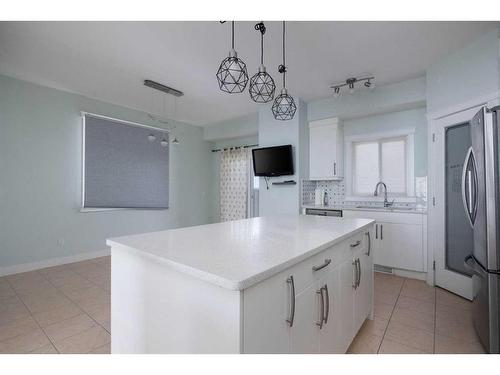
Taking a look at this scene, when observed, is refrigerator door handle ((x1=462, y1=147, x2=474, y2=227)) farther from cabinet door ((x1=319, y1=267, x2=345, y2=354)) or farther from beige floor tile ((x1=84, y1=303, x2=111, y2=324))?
beige floor tile ((x1=84, y1=303, x2=111, y2=324))

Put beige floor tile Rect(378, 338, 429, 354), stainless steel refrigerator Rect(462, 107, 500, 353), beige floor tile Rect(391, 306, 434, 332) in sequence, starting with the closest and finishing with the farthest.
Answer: stainless steel refrigerator Rect(462, 107, 500, 353), beige floor tile Rect(378, 338, 429, 354), beige floor tile Rect(391, 306, 434, 332)

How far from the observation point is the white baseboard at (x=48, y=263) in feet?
10.9

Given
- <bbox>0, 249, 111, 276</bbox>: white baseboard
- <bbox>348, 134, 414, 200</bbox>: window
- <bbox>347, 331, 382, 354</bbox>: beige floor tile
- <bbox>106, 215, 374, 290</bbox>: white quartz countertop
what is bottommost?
<bbox>347, 331, 382, 354</bbox>: beige floor tile

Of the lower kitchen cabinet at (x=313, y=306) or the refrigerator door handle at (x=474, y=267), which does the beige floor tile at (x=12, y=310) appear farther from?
the refrigerator door handle at (x=474, y=267)

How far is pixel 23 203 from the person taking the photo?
11.3 feet

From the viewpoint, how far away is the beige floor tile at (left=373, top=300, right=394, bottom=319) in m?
2.26

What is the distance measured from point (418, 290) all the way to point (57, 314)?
12.3 ft

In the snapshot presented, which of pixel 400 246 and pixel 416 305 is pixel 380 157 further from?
pixel 416 305

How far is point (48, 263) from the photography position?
3627mm

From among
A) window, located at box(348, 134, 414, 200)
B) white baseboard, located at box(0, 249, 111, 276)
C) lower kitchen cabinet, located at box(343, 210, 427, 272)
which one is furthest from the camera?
window, located at box(348, 134, 414, 200)

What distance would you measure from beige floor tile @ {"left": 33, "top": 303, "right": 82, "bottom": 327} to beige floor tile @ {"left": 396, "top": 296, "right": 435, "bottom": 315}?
3136mm

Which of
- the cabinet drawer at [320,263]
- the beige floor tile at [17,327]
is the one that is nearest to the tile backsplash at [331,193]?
the cabinet drawer at [320,263]

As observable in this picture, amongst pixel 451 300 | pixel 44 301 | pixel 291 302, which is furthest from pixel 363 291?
pixel 44 301

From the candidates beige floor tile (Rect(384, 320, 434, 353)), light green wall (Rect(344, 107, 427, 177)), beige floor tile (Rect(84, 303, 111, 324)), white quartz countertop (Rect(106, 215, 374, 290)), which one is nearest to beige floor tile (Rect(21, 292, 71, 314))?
beige floor tile (Rect(84, 303, 111, 324))
